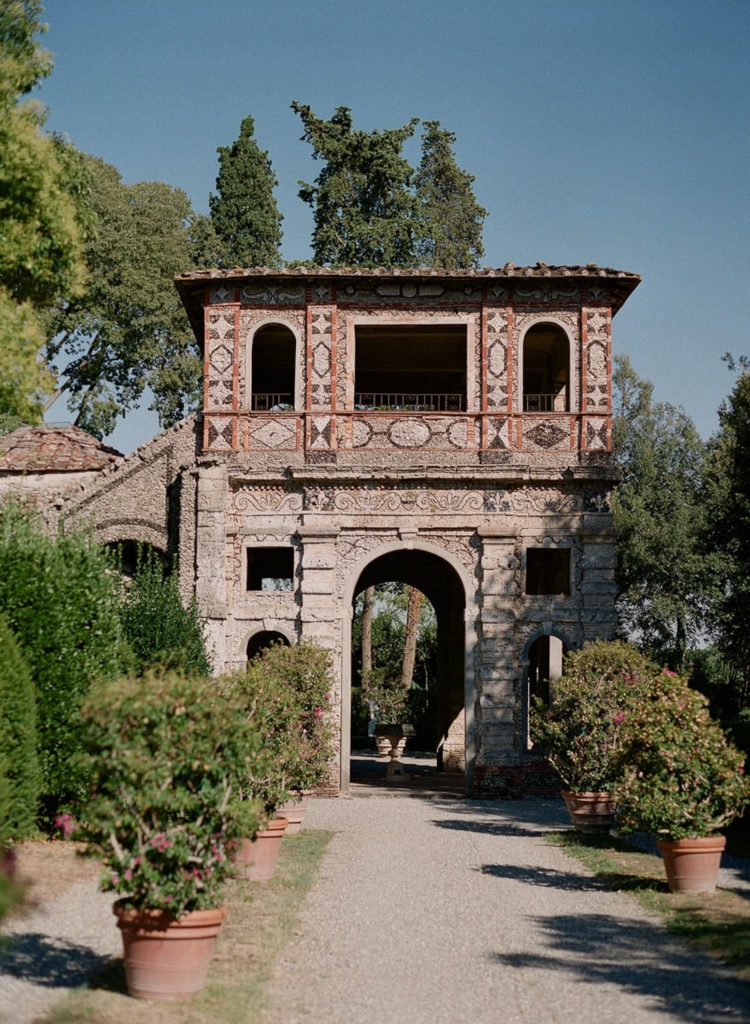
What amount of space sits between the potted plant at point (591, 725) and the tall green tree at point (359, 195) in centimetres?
2026

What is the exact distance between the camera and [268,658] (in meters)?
17.2

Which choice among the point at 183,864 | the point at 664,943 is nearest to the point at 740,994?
the point at 664,943

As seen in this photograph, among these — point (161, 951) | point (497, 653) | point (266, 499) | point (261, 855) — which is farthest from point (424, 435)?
point (161, 951)

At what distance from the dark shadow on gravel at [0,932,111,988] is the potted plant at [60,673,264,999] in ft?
2.21

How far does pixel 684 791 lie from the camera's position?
10.7 metres

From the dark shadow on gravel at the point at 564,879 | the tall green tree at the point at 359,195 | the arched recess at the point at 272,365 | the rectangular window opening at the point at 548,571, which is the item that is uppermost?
the tall green tree at the point at 359,195

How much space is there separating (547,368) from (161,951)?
19.0m

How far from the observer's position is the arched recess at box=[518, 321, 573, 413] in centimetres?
2122

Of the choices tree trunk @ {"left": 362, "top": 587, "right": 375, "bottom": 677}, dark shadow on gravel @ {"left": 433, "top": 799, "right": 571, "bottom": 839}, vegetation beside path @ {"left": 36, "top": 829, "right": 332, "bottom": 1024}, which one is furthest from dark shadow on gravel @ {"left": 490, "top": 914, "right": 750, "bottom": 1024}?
tree trunk @ {"left": 362, "top": 587, "right": 375, "bottom": 677}

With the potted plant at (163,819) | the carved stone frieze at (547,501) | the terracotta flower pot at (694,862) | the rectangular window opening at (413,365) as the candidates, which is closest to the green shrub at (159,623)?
the rectangular window opening at (413,365)

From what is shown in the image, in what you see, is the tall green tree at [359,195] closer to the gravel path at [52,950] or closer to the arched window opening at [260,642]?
the arched window opening at [260,642]

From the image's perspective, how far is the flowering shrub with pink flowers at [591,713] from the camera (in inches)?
598

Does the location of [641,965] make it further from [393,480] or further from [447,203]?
[447,203]

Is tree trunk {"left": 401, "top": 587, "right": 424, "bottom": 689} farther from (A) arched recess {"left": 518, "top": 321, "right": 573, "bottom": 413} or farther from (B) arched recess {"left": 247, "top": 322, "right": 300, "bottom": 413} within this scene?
(A) arched recess {"left": 518, "top": 321, "right": 573, "bottom": 413}
